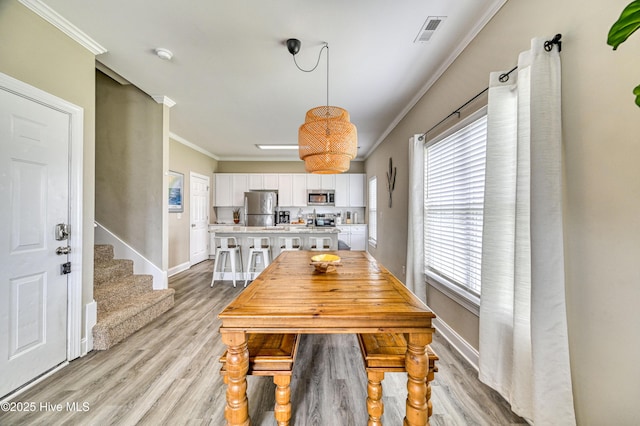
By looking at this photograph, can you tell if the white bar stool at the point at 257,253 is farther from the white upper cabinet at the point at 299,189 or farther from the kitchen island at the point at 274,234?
the white upper cabinet at the point at 299,189

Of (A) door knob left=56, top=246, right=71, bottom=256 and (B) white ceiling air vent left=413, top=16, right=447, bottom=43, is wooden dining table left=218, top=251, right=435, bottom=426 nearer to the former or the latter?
(A) door knob left=56, top=246, right=71, bottom=256

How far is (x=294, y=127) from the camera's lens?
432cm

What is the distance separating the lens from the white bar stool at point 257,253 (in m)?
4.07

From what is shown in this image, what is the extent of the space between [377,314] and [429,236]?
6.39 ft

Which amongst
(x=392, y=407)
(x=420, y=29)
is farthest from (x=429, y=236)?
(x=420, y=29)

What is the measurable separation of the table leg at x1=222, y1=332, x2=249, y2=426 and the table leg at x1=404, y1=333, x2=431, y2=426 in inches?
31.1

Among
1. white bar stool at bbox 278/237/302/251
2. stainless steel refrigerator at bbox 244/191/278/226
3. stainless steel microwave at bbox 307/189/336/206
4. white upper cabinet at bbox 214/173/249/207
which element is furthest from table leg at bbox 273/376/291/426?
white upper cabinet at bbox 214/173/249/207

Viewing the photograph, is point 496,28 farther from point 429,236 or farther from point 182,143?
point 182,143

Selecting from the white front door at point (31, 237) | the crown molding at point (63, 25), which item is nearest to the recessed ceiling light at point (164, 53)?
the crown molding at point (63, 25)

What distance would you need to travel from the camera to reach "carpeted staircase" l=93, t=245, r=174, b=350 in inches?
90.3

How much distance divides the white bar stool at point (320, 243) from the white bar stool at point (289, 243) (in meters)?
0.23

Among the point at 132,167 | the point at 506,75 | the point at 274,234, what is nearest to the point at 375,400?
the point at 506,75

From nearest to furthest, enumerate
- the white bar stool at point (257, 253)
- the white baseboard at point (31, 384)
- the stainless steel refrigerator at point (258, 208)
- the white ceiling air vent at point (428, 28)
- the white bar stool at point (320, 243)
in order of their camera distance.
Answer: the white baseboard at point (31, 384)
the white ceiling air vent at point (428, 28)
the white bar stool at point (257, 253)
the white bar stool at point (320, 243)
the stainless steel refrigerator at point (258, 208)

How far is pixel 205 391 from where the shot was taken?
175cm
